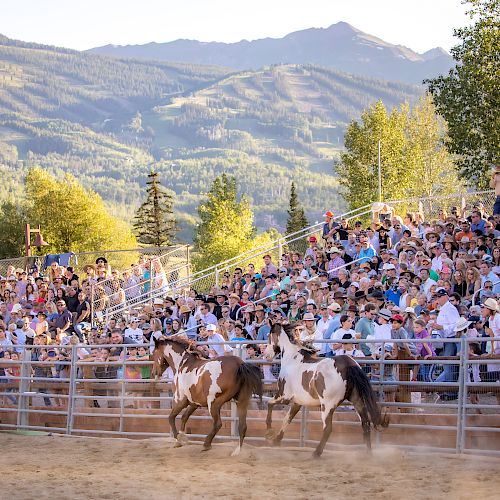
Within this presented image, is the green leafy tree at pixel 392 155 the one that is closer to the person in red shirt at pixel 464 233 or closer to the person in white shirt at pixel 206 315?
the person in red shirt at pixel 464 233

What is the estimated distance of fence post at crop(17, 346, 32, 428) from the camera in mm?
16594

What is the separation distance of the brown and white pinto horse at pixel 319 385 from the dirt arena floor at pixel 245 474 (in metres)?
0.42

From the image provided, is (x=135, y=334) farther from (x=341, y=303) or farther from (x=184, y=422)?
(x=184, y=422)

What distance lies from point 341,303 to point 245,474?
17.2ft

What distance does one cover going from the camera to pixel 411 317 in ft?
43.7

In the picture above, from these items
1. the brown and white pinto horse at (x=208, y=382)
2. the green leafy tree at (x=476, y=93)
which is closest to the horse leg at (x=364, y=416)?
the brown and white pinto horse at (x=208, y=382)

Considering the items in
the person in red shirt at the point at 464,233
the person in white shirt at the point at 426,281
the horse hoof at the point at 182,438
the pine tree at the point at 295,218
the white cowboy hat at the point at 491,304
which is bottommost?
the horse hoof at the point at 182,438

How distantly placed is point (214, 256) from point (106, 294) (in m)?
58.8

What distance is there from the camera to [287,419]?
12.3 m

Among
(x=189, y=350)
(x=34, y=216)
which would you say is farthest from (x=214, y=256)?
(x=189, y=350)

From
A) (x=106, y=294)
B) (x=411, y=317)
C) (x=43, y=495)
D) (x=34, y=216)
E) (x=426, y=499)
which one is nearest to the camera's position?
(x=426, y=499)

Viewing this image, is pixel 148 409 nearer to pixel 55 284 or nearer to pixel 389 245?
pixel 389 245

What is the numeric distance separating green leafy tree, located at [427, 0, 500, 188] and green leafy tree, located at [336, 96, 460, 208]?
2553 centimetres

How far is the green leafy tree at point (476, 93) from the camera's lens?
31.0 m
